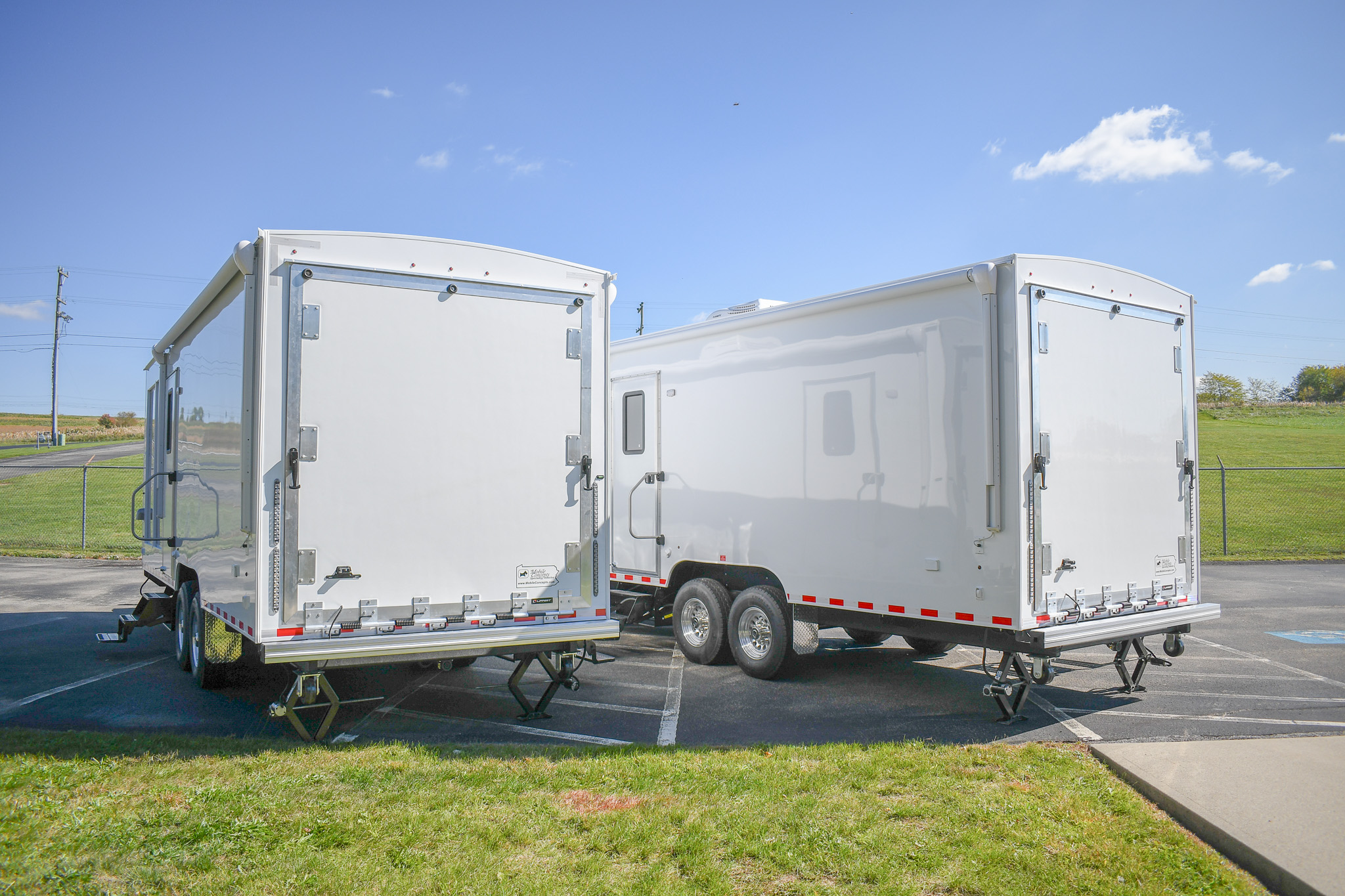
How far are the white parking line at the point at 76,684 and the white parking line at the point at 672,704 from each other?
5.15m

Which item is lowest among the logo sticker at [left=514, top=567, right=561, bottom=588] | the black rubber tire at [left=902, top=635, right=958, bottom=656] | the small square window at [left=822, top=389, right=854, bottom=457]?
the black rubber tire at [left=902, top=635, right=958, bottom=656]

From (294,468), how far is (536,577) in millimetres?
1804

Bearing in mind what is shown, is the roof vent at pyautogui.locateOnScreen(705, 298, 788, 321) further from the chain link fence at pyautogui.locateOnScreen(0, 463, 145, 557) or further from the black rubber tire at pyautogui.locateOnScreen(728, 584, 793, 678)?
the chain link fence at pyautogui.locateOnScreen(0, 463, 145, 557)

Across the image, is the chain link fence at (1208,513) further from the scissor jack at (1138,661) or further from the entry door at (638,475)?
the scissor jack at (1138,661)

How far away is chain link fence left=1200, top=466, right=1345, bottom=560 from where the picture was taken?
19453 millimetres

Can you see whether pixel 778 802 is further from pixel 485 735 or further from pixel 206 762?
pixel 206 762

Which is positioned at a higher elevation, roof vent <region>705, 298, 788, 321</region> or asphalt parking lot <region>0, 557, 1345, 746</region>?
roof vent <region>705, 298, 788, 321</region>

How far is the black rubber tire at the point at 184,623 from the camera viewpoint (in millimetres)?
8172

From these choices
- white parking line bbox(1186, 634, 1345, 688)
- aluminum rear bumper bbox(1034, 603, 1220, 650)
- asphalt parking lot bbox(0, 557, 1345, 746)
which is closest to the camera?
aluminum rear bumper bbox(1034, 603, 1220, 650)

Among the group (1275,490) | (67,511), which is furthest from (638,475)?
(1275,490)

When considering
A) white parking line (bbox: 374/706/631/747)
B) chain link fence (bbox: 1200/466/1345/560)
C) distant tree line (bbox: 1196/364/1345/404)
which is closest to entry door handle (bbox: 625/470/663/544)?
white parking line (bbox: 374/706/631/747)

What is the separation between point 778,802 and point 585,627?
7.16 feet

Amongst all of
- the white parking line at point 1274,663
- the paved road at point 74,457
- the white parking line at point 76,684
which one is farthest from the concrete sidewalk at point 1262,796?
the paved road at point 74,457

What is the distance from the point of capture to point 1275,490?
3073 cm
